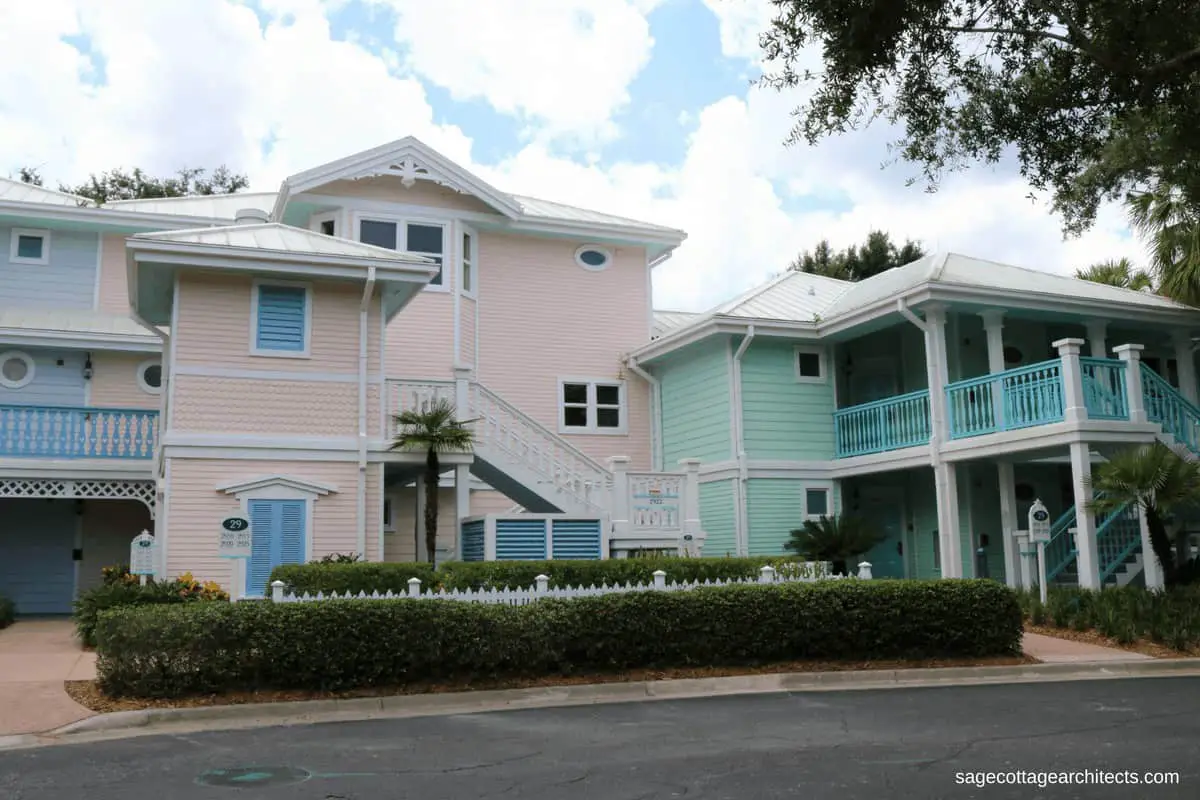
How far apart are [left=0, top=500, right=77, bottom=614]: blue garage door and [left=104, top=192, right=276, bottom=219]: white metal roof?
6536mm

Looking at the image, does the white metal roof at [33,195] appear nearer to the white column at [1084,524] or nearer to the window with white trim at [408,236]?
the window with white trim at [408,236]

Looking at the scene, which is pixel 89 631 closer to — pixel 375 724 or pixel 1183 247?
pixel 375 724

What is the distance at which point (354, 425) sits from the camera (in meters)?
17.9

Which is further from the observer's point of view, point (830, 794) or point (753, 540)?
point (753, 540)

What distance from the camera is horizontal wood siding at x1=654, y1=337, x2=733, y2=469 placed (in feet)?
74.4

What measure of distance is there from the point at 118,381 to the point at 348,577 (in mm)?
10164

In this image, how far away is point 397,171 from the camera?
2219cm

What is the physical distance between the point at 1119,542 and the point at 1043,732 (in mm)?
12343

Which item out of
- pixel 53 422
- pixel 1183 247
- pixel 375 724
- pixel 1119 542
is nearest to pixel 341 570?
pixel 375 724

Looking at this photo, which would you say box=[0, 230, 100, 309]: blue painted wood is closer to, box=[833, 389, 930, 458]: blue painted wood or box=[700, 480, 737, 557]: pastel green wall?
box=[700, 480, 737, 557]: pastel green wall

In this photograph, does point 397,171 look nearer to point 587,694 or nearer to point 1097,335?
point 587,694

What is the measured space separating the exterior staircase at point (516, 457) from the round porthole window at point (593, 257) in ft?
23.4

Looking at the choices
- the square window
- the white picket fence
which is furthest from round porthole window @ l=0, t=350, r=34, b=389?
the square window

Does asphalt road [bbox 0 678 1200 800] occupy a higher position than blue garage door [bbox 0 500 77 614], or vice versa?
blue garage door [bbox 0 500 77 614]
